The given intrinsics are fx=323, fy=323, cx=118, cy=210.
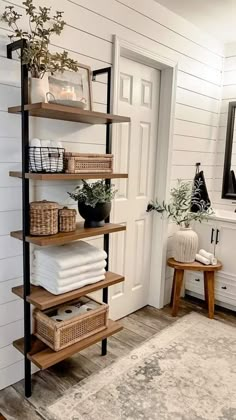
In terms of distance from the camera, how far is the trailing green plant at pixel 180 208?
2.78 m

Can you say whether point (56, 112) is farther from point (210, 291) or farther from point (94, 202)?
point (210, 291)

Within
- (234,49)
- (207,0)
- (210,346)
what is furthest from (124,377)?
(234,49)

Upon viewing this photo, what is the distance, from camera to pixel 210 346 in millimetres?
2357

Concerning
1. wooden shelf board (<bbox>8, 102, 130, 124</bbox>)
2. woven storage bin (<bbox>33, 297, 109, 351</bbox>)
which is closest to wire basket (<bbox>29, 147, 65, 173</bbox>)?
wooden shelf board (<bbox>8, 102, 130, 124</bbox>)

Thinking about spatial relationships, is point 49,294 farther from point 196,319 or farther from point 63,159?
point 196,319

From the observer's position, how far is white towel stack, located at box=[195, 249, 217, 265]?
109 inches

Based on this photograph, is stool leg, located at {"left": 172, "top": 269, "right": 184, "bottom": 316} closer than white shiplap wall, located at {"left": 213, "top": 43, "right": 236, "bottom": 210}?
Yes

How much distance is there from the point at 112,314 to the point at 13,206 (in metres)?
1.34

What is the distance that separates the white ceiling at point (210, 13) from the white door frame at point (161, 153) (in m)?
0.37

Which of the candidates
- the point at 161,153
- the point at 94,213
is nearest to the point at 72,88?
the point at 94,213

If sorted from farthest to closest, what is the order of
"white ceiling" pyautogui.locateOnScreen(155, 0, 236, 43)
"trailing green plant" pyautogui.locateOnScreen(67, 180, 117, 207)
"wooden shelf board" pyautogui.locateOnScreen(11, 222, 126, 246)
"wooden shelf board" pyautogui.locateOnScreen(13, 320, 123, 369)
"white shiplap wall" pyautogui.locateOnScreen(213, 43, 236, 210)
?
"white shiplap wall" pyautogui.locateOnScreen(213, 43, 236, 210), "white ceiling" pyautogui.locateOnScreen(155, 0, 236, 43), "trailing green plant" pyautogui.locateOnScreen(67, 180, 117, 207), "wooden shelf board" pyautogui.locateOnScreen(13, 320, 123, 369), "wooden shelf board" pyautogui.locateOnScreen(11, 222, 126, 246)

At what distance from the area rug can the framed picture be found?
1591 millimetres

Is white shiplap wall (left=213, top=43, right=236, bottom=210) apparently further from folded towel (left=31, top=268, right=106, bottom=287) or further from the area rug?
folded towel (left=31, top=268, right=106, bottom=287)

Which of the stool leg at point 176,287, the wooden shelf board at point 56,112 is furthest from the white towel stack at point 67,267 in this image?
the stool leg at point 176,287
